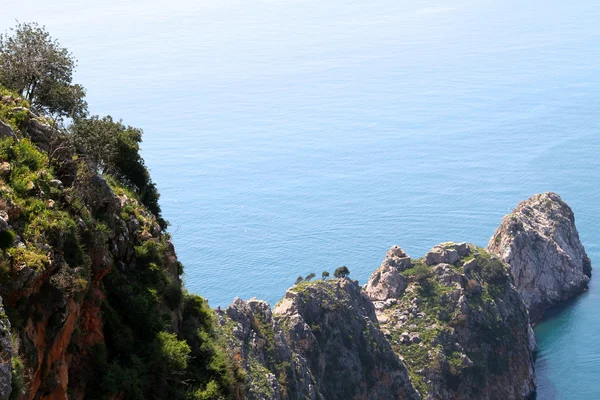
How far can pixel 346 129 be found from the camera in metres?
200

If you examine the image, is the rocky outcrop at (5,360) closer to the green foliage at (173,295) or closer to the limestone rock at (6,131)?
the limestone rock at (6,131)

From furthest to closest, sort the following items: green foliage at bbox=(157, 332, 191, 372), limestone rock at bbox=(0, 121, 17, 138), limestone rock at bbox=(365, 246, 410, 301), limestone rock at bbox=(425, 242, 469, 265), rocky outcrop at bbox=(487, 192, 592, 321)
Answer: rocky outcrop at bbox=(487, 192, 592, 321)
limestone rock at bbox=(425, 242, 469, 265)
limestone rock at bbox=(365, 246, 410, 301)
green foliage at bbox=(157, 332, 191, 372)
limestone rock at bbox=(0, 121, 17, 138)

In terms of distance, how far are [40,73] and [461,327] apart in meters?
63.9

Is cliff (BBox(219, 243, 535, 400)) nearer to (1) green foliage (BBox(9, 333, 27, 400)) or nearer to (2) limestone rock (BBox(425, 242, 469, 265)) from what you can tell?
(2) limestone rock (BBox(425, 242, 469, 265))

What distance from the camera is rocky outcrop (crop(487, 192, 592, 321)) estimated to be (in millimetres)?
111438

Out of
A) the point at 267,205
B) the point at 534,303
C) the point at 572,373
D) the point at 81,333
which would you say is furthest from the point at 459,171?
the point at 81,333

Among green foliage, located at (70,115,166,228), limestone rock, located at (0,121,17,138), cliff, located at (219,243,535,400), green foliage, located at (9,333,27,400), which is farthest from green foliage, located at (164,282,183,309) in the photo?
cliff, located at (219,243,535,400)

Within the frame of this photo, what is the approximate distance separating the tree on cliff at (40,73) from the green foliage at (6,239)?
13139 millimetres

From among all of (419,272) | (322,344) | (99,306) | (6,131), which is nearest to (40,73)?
(6,131)

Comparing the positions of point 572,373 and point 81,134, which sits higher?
point 81,134

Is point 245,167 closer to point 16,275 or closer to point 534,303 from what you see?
point 534,303

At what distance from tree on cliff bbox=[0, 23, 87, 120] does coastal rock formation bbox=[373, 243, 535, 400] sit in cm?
5359

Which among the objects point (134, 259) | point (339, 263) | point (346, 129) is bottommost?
point (134, 259)

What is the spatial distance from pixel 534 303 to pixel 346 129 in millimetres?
95298
